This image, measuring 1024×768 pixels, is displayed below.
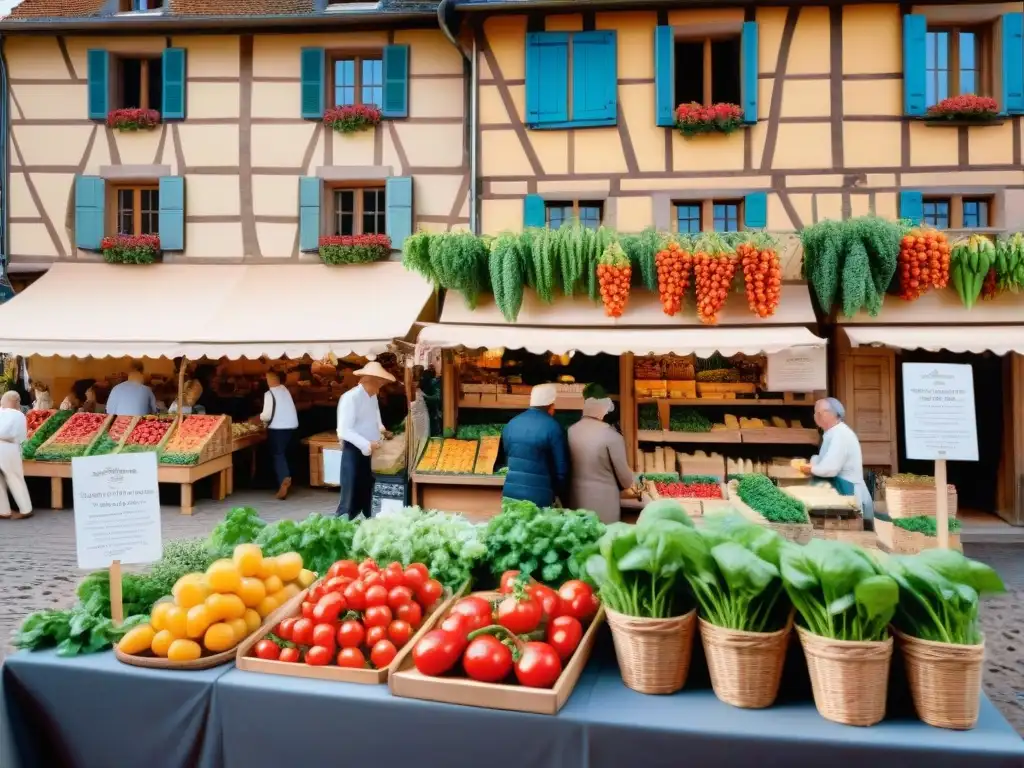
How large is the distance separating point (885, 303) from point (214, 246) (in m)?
10.1

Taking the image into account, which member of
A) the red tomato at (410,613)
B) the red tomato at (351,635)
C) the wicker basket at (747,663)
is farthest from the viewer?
the red tomato at (410,613)

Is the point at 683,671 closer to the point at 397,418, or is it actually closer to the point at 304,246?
the point at 397,418

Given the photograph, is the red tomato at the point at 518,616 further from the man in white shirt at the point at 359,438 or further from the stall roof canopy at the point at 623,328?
the man in white shirt at the point at 359,438

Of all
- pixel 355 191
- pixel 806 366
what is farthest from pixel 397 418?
pixel 806 366

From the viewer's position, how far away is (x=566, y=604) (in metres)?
2.52

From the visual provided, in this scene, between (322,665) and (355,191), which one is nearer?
(322,665)

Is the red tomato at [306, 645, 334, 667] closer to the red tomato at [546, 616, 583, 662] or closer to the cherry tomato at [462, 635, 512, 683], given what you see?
the cherry tomato at [462, 635, 512, 683]

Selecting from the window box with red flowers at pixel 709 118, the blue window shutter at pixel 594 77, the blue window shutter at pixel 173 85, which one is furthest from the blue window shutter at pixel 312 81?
the window box with red flowers at pixel 709 118

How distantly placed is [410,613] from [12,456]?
8.02m

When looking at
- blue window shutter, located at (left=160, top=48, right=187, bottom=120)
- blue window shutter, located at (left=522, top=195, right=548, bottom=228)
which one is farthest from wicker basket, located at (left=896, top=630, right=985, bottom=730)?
blue window shutter, located at (left=160, top=48, right=187, bottom=120)

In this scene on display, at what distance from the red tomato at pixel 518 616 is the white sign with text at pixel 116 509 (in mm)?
1561

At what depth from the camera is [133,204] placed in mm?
11422

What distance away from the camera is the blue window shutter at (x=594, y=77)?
30.2 feet

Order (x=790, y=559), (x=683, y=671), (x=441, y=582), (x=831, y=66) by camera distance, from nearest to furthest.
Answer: (x=790, y=559)
(x=683, y=671)
(x=441, y=582)
(x=831, y=66)
